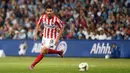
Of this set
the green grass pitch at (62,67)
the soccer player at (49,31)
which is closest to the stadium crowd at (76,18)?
the green grass pitch at (62,67)

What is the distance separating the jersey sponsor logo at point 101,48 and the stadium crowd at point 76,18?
67cm

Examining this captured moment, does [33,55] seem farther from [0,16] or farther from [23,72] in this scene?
[23,72]

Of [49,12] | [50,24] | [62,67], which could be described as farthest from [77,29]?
[49,12]

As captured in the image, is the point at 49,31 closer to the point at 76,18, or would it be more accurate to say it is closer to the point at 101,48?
the point at 101,48

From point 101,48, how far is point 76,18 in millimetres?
3849

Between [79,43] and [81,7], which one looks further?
[81,7]

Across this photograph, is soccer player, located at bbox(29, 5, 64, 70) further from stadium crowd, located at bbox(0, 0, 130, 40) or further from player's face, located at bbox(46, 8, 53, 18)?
stadium crowd, located at bbox(0, 0, 130, 40)

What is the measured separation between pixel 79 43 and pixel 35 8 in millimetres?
6009

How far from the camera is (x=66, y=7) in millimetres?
34812

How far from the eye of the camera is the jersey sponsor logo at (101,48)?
101 ft

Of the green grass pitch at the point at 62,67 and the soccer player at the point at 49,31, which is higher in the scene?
the soccer player at the point at 49,31

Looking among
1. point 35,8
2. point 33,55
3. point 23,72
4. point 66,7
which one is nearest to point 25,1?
point 35,8

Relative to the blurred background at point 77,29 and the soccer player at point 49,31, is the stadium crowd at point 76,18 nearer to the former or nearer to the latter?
the blurred background at point 77,29

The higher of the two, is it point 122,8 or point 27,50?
point 122,8
